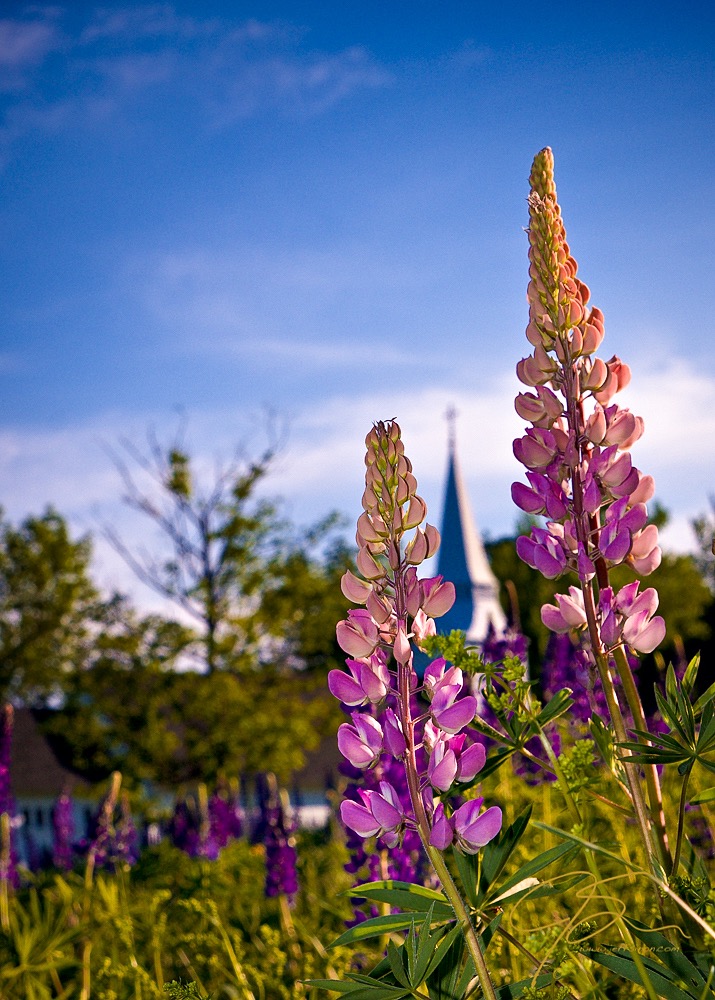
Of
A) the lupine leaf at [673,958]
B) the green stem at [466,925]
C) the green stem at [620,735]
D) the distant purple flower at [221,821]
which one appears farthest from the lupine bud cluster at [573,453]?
the distant purple flower at [221,821]

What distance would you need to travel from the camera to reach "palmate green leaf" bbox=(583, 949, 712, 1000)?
129 cm

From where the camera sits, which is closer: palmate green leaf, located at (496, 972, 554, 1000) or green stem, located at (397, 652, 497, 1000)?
green stem, located at (397, 652, 497, 1000)

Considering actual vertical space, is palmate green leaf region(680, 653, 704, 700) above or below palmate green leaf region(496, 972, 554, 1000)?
above

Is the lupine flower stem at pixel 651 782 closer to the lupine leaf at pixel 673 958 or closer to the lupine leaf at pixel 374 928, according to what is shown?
the lupine leaf at pixel 673 958

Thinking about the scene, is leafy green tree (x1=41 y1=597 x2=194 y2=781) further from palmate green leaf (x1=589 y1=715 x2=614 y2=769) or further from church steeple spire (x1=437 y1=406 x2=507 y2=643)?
palmate green leaf (x1=589 y1=715 x2=614 y2=769)

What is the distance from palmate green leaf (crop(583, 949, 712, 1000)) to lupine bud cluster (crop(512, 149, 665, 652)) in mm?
482

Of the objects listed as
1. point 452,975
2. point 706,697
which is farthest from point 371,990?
point 706,697

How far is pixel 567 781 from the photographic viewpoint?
5.14 feet

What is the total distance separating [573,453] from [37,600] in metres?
34.2

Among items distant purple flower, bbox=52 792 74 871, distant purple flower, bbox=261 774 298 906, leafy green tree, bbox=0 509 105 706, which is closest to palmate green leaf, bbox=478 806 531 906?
distant purple flower, bbox=261 774 298 906

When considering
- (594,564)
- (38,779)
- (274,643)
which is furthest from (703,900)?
(38,779)

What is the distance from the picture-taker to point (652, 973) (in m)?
1.33

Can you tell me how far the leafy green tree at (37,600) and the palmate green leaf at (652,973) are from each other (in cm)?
3114

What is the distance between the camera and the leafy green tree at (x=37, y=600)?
104ft
